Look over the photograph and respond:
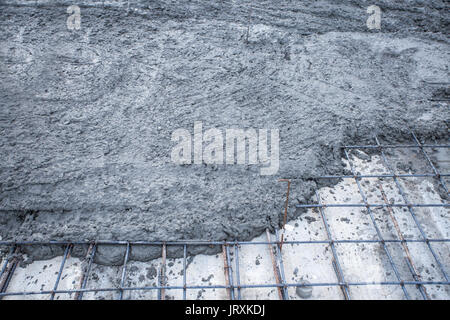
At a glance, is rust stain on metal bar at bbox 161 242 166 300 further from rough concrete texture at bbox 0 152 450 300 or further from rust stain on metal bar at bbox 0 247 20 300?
rust stain on metal bar at bbox 0 247 20 300

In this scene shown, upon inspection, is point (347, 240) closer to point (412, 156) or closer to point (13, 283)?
point (412, 156)

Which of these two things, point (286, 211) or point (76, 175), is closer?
point (286, 211)

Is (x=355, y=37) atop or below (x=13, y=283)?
atop

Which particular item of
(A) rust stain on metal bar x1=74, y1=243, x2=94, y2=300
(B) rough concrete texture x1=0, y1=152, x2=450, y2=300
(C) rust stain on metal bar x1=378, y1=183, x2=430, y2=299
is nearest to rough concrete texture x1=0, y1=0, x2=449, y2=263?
(A) rust stain on metal bar x1=74, y1=243, x2=94, y2=300

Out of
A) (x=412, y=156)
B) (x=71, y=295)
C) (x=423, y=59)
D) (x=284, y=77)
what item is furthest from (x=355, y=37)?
(x=71, y=295)

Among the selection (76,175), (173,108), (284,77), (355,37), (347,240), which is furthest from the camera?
(355,37)

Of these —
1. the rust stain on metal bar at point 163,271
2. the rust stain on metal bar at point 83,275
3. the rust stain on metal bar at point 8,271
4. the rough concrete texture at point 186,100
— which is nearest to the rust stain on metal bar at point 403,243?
the rough concrete texture at point 186,100

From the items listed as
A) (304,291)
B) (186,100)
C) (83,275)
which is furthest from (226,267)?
(186,100)
